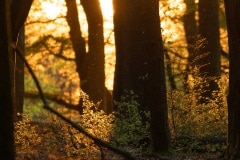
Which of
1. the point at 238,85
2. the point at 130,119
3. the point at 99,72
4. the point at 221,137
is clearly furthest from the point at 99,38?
the point at 238,85

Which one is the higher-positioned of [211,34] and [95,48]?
[211,34]

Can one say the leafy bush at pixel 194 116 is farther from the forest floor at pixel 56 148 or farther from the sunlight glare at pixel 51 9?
the sunlight glare at pixel 51 9

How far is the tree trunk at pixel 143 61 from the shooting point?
13336 millimetres

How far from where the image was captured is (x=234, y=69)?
11.8m

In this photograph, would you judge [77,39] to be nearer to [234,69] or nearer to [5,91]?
[234,69]

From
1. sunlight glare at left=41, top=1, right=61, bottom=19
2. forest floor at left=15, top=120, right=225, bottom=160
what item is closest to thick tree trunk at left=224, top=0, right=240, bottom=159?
forest floor at left=15, top=120, right=225, bottom=160

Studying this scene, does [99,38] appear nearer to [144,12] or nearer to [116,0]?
[116,0]

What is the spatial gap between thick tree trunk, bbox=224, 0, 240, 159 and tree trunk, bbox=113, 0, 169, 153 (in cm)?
203

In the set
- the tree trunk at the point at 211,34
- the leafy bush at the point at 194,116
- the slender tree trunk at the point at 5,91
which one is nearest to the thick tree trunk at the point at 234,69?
the leafy bush at the point at 194,116

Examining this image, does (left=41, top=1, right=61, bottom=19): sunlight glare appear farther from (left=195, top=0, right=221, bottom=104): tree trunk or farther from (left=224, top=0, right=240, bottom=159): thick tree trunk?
(left=224, top=0, right=240, bottom=159): thick tree trunk

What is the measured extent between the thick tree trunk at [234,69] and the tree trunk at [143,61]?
203cm

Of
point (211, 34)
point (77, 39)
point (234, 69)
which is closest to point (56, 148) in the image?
point (234, 69)

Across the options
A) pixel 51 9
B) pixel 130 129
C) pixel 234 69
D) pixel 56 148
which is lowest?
pixel 56 148

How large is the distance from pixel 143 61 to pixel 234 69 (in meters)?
6.72
